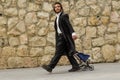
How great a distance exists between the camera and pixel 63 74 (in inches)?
388

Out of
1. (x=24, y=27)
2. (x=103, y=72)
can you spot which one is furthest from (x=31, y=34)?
(x=103, y=72)

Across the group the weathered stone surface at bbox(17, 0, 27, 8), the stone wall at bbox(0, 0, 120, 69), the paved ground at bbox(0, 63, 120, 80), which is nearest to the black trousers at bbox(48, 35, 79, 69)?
the paved ground at bbox(0, 63, 120, 80)

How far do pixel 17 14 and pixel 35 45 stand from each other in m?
0.91

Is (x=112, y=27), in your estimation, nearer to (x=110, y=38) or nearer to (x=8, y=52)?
(x=110, y=38)

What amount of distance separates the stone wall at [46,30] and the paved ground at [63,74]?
37 centimetres

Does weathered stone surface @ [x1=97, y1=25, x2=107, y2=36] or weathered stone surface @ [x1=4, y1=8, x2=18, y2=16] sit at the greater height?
weathered stone surface @ [x1=4, y1=8, x2=18, y2=16]

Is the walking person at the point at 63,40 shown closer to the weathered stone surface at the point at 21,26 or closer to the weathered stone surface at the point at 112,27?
the weathered stone surface at the point at 21,26

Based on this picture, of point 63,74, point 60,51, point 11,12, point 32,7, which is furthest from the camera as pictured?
point 32,7

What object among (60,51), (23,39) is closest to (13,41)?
(23,39)

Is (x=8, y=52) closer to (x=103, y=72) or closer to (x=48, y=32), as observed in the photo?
(x=48, y=32)

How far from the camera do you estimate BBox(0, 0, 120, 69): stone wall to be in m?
11.2

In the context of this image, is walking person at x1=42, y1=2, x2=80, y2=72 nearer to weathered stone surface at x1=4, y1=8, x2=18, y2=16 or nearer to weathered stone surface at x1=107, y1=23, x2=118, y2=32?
weathered stone surface at x1=4, y1=8, x2=18, y2=16

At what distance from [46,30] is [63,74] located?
1860mm

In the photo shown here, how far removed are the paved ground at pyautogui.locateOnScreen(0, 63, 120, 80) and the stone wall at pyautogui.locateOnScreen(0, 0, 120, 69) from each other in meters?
0.37
